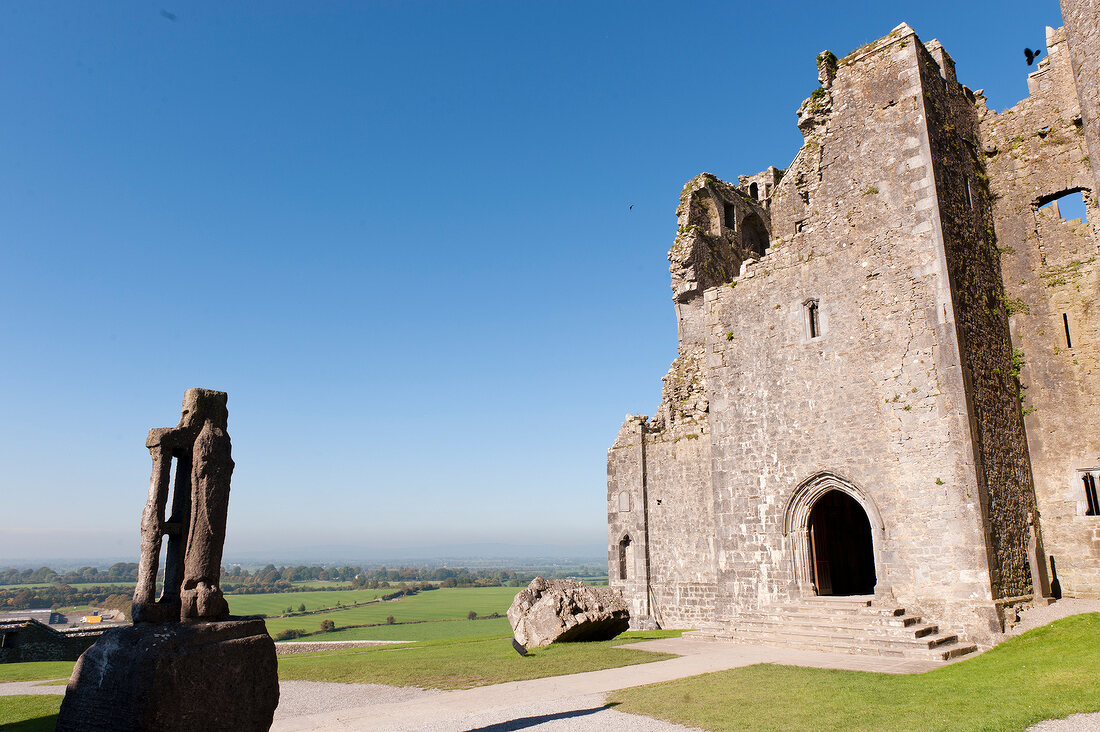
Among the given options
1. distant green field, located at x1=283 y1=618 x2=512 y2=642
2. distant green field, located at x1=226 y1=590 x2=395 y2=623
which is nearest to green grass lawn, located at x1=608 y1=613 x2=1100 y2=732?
distant green field, located at x1=283 y1=618 x2=512 y2=642

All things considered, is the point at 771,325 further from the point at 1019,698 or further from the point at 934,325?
the point at 1019,698

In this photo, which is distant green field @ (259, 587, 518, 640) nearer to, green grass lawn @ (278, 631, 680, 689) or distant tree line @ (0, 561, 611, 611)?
distant tree line @ (0, 561, 611, 611)

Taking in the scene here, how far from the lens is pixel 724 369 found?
1855cm

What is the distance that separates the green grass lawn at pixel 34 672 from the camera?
558 inches

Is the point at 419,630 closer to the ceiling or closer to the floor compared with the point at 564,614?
closer to the floor

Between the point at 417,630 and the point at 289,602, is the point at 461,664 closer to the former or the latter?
the point at 417,630

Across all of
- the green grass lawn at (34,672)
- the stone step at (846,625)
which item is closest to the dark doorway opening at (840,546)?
the stone step at (846,625)

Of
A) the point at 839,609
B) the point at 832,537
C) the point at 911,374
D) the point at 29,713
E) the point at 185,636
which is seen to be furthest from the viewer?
the point at 832,537

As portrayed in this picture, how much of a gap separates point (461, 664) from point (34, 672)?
33.7ft

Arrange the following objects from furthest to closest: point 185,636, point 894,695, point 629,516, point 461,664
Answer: point 629,516
point 461,664
point 894,695
point 185,636

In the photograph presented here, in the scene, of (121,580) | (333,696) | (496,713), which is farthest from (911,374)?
(121,580)

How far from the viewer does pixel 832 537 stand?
18.3m

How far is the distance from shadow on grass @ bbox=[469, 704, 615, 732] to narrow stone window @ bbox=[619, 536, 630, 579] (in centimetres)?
1379

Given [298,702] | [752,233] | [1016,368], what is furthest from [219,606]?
[752,233]
